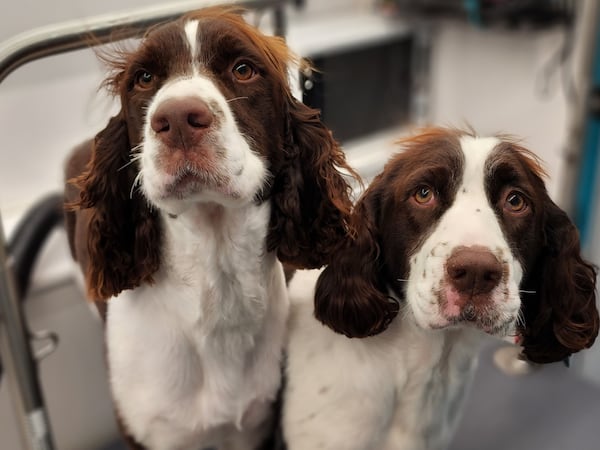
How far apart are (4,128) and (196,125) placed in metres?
1.38

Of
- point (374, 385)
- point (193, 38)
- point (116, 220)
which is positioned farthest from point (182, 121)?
point (374, 385)

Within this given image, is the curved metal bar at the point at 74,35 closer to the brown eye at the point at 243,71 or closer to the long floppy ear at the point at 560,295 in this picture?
the brown eye at the point at 243,71

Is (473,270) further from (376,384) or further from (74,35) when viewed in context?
(74,35)

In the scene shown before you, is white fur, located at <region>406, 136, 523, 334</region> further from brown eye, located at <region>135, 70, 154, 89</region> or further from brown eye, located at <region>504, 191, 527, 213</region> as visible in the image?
brown eye, located at <region>135, 70, 154, 89</region>

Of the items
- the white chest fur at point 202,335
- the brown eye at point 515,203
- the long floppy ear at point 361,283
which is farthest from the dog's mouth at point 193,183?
the brown eye at point 515,203

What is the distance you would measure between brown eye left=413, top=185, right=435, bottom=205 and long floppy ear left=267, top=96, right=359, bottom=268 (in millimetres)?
94

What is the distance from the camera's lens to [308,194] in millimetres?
888

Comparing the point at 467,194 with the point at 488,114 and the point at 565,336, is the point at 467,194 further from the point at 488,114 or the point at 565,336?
the point at 488,114

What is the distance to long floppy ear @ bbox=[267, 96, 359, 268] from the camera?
0.86 meters

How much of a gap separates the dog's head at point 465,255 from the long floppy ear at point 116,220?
0.24 meters

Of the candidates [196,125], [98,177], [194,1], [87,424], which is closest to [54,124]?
[87,424]

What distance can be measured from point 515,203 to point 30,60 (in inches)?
26.8

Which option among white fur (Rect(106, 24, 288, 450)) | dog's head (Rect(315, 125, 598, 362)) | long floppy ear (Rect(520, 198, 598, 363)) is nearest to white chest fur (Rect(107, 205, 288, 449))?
white fur (Rect(106, 24, 288, 450))

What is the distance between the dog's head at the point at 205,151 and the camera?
703 millimetres
